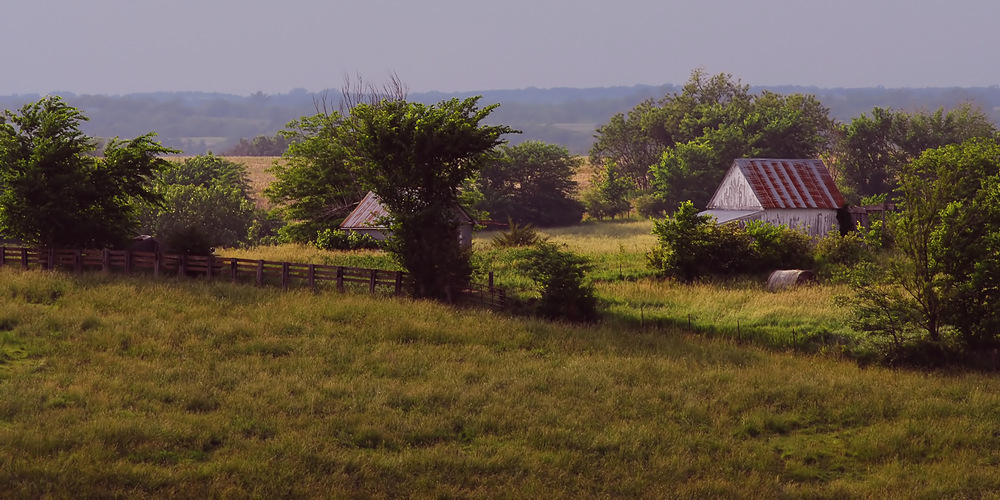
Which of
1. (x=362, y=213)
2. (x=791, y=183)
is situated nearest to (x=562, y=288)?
(x=362, y=213)

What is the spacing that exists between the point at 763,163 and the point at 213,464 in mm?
44901

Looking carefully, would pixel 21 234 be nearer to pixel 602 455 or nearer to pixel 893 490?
pixel 602 455

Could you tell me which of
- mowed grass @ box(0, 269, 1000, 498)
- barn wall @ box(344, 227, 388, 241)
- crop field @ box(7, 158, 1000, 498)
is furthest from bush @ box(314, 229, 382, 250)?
mowed grass @ box(0, 269, 1000, 498)

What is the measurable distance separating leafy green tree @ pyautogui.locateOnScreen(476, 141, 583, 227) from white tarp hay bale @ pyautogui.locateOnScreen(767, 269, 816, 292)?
48.8m

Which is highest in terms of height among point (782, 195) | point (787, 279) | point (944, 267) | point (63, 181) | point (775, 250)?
point (63, 181)

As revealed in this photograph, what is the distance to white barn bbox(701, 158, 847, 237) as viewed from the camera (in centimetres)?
5031

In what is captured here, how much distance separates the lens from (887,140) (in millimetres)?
89875

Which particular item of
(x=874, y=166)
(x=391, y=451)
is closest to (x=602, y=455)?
(x=391, y=451)

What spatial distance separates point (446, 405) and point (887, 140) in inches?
3220

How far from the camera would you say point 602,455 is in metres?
16.0

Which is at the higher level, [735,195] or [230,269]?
[735,195]

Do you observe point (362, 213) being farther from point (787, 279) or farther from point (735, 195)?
point (787, 279)

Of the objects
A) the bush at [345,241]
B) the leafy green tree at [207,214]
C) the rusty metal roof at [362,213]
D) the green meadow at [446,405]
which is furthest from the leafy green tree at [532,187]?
the green meadow at [446,405]

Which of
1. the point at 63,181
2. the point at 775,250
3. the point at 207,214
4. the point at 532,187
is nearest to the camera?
the point at 63,181
